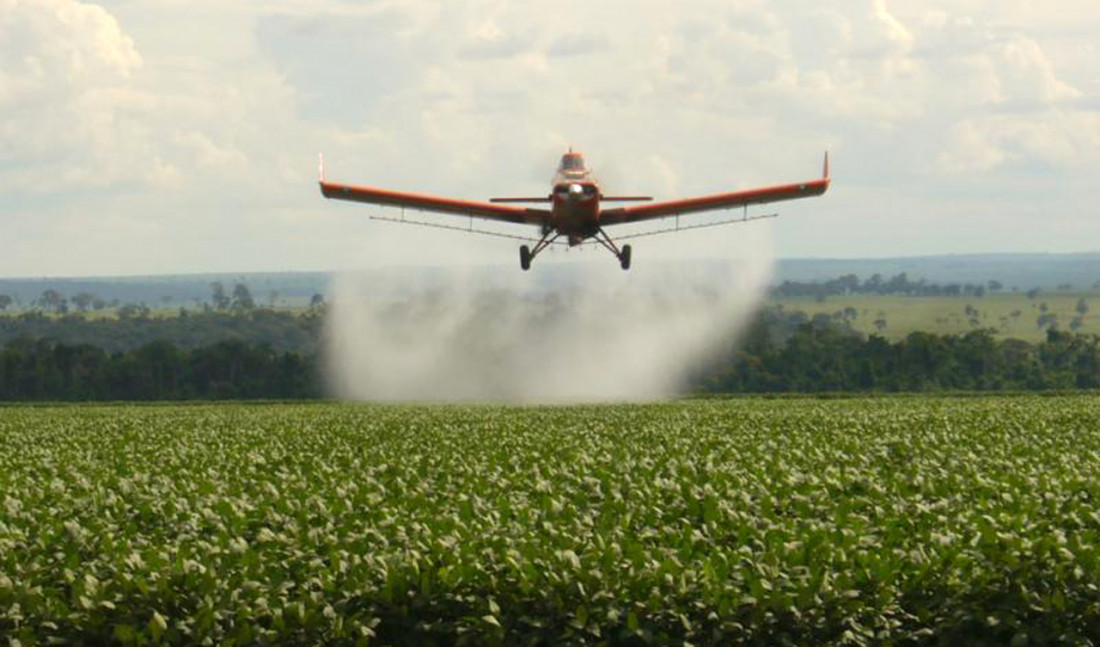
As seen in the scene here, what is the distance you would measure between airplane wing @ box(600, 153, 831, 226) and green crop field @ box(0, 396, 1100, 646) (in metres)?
31.6

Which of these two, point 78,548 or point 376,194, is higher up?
point 376,194

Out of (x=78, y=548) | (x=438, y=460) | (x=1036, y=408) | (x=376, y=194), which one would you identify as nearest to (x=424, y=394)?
(x=376, y=194)

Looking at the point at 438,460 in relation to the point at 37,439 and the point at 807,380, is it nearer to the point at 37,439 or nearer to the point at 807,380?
the point at 37,439

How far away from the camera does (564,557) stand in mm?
15750

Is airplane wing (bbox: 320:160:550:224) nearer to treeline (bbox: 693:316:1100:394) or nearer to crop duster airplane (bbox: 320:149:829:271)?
crop duster airplane (bbox: 320:149:829:271)

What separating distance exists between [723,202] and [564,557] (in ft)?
152

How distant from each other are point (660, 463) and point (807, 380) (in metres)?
110

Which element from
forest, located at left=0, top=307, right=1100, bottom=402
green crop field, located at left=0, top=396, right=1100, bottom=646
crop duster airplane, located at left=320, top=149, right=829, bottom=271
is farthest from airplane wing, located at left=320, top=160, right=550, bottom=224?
forest, located at left=0, top=307, right=1100, bottom=402

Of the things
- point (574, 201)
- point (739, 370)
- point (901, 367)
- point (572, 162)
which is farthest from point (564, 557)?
point (739, 370)

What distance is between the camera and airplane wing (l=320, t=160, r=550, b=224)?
59.1 metres

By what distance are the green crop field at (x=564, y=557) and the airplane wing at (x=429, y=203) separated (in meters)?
31.9

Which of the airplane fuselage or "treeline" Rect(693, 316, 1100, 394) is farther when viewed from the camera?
"treeline" Rect(693, 316, 1100, 394)

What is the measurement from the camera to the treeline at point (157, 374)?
13900cm

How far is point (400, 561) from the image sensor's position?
16094 mm
